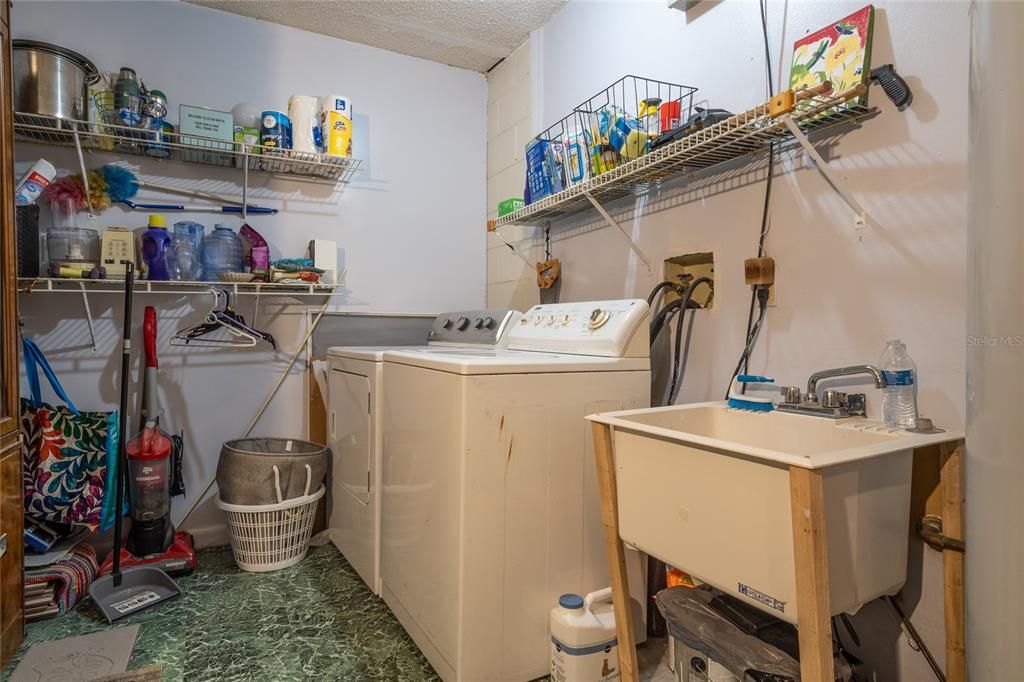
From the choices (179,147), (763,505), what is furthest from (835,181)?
(179,147)

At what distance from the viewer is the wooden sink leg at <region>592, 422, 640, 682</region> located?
1.32 m

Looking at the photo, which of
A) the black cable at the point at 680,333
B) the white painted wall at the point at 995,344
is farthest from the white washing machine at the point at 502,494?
the white painted wall at the point at 995,344

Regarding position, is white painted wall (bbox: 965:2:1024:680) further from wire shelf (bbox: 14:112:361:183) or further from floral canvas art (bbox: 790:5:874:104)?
wire shelf (bbox: 14:112:361:183)

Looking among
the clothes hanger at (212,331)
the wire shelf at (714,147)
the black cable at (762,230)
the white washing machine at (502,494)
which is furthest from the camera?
the clothes hanger at (212,331)

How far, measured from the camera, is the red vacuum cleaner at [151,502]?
7.02ft

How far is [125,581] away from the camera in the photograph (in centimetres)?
202

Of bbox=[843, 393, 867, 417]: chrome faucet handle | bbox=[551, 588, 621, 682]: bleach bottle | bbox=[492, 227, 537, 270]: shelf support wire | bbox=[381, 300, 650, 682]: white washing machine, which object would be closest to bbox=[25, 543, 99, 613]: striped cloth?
bbox=[381, 300, 650, 682]: white washing machine

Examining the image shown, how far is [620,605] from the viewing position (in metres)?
1.35

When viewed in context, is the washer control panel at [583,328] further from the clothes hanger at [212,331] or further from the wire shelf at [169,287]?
the clothes hanger at [212,331]

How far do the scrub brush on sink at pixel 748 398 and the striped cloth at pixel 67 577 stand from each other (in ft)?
7.54

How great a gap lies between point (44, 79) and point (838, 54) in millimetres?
2576

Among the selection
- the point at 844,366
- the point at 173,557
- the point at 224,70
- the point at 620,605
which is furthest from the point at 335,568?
the point at 224,70

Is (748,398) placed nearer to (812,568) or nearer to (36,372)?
(812,568)

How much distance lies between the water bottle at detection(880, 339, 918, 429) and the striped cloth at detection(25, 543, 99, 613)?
2585 mm
